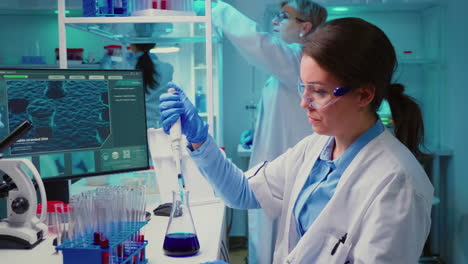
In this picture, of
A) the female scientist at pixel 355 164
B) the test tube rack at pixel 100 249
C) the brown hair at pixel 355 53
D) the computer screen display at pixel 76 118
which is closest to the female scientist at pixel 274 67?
the computer screen display at pixel 76 118

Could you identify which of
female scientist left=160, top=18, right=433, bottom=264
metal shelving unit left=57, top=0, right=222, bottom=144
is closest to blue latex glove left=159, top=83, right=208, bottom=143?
female scientist left=160, top=18, right=433, bottom=264

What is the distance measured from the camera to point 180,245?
141 centimetres

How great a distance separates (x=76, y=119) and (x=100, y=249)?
2.22ft

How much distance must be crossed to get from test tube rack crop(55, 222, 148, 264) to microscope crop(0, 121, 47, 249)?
35cm

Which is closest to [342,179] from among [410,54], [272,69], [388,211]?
[388,211]

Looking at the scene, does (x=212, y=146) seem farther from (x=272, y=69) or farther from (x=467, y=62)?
(x=467, y=62)

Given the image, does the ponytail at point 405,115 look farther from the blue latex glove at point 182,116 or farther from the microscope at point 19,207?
the microscope at point 19,207

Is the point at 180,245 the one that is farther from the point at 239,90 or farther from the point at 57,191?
the point at 239,90

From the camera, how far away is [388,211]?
3.92 ft

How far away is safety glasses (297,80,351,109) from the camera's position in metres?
1.29

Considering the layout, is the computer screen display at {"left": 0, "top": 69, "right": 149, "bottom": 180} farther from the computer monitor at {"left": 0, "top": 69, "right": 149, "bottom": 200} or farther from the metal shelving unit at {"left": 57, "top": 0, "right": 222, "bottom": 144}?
the metal shelving unit at {"left": 57, "top": 0, "right": 222, "bottom": 144}

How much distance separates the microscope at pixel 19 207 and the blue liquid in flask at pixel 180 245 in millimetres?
393

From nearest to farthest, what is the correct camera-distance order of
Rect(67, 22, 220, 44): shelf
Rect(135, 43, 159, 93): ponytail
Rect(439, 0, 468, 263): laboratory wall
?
Rect(67, 22, 220, 44): shelf, Rect(135, 43, 159, 93): ponytail, Rect(439, 0, 468, 263): laboratory wall

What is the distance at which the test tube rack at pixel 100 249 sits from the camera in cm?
117
